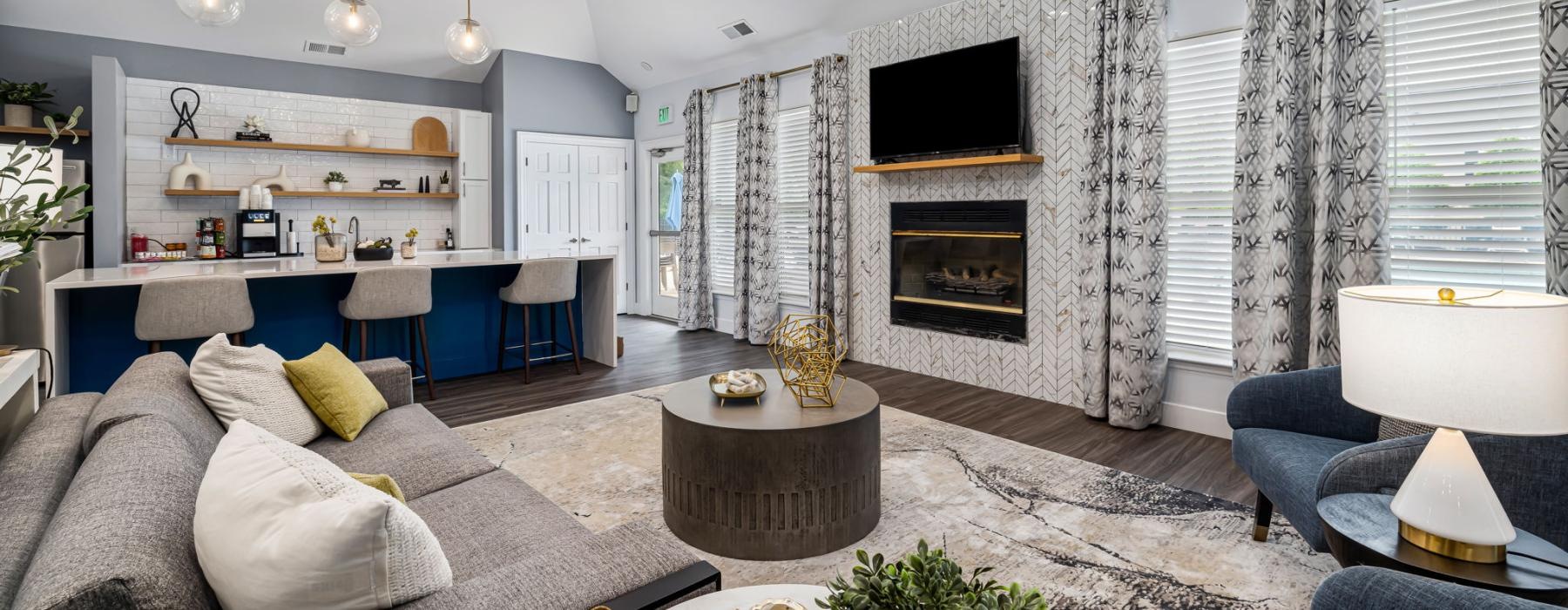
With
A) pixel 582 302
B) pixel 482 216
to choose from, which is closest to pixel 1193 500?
pixel 582 302

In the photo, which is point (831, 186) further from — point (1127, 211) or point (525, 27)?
point (525, 27)

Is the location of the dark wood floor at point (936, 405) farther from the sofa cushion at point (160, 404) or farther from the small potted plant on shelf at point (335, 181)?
the small potted plant on shelf at point (335, 181)

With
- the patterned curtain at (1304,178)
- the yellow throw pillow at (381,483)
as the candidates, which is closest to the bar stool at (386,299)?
the yellow throw pillow at (381,483)

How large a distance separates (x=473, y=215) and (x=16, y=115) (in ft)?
10.9

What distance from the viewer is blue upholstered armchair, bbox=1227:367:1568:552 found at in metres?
1.89

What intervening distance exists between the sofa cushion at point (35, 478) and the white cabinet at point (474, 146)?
6.15m

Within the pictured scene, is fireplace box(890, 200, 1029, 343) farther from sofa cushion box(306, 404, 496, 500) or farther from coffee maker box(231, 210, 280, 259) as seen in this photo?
coffee maker box(231, 210, 280, 259)

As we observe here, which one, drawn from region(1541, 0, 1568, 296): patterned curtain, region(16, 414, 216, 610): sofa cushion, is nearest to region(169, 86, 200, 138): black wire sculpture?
region(16, 414, 216, 610): sofa cushion

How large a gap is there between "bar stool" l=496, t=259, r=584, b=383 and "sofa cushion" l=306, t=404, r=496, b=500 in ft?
8.06

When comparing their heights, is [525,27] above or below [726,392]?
above

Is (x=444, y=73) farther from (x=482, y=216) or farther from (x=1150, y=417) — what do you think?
(x=1150, y=417)

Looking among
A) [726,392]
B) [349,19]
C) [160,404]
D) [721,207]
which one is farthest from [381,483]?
[721,207]

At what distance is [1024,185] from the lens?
488cm

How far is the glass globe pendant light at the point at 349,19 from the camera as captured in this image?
3.97 m
